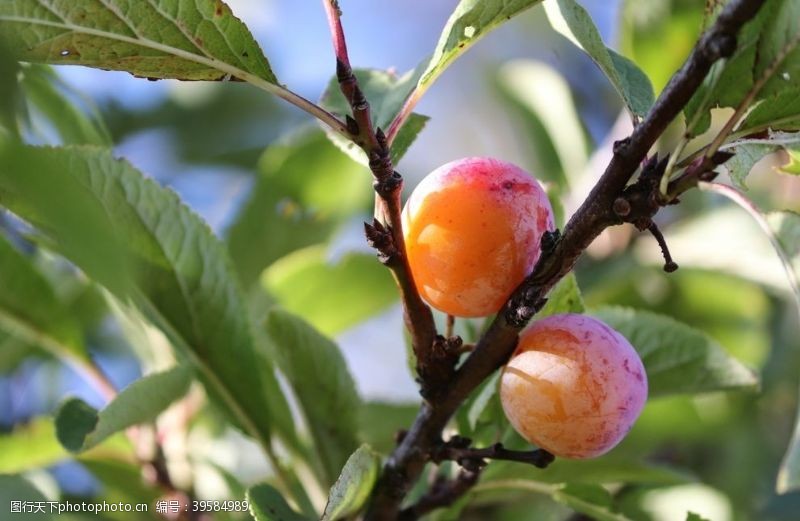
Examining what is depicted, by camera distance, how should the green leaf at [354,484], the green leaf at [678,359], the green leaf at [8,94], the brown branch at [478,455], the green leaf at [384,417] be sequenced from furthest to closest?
1. the green leaf at [384,417]
2. the green leaf at [678,359]
3. the brown branch at [478,455]
4. the green leaf at [354,484]
5. the green leaf at [8,94]

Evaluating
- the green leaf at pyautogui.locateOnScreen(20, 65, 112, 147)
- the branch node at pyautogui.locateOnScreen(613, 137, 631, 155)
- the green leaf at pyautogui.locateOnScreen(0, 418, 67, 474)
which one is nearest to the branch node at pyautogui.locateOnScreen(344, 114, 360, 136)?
the branch node at pyautogui.locateOnScreen(613, 137, 631, 155)

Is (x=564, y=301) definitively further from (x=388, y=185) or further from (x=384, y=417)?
(x=384, y=417)

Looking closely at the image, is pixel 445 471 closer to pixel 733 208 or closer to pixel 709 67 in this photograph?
pixel 709 67

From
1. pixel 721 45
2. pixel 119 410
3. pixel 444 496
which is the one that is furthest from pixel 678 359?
pixel 119 410

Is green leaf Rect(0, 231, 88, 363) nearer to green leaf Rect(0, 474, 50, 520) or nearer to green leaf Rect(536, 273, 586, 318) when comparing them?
green leaf Rect(0, 474, 50, 520)

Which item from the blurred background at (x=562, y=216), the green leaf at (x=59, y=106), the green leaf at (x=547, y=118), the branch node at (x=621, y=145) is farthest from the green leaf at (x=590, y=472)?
the green leaf at (x=547, y=118)

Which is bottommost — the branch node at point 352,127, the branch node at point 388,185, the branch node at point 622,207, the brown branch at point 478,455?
Answer: the brown branch at point 478,455

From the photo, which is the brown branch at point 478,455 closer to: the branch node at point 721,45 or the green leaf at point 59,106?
the branch node at point 721,45

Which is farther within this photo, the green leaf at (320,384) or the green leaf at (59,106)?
the green leaf at (59,106)
